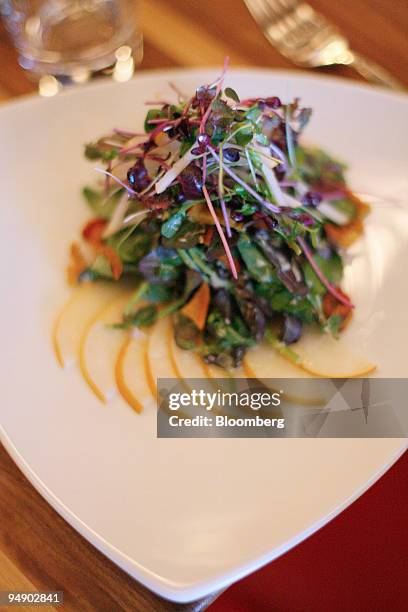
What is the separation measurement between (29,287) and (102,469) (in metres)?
0.30

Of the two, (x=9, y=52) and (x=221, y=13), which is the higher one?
(x=221, y=13)

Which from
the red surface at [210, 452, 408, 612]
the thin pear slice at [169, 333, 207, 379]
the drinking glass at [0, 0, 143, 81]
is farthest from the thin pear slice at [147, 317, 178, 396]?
the drinking glass at [0, 0, 143, 81]

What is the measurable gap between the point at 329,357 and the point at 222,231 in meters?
0.21

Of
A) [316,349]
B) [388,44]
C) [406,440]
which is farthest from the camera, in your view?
[388,44]

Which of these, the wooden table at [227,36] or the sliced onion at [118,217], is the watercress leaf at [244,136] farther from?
the wooden table at [227,36]

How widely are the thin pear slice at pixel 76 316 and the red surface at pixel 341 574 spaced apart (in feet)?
1.17

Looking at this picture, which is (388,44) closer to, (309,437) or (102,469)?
(309,437)

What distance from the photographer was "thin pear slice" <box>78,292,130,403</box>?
0.83 m

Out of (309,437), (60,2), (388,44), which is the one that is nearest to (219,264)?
(309,437)

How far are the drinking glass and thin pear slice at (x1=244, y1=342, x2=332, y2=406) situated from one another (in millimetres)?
655

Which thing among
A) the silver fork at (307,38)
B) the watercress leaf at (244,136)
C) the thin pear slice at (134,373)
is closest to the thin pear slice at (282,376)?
the thin pear slice at (134,373)

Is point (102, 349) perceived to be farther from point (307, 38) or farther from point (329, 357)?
point (307, 38)

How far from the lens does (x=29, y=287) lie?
924 mm

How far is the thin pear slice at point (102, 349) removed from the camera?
833mm
